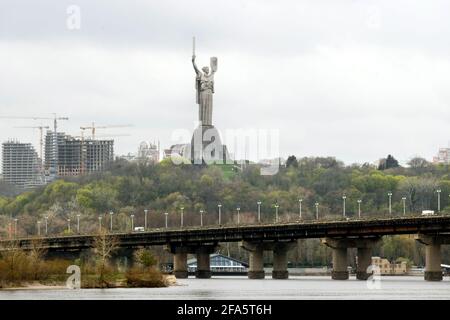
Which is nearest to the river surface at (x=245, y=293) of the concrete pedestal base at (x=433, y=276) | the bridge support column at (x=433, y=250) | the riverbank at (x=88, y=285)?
the riverbank at (x=88, y=285)

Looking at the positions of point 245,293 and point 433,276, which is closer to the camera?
point 245,293

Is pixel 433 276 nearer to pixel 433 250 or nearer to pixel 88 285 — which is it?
pixel 433 250

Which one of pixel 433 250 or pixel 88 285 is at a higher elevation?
pixel 433 250

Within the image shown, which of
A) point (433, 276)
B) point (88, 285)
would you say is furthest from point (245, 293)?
point (433, 276)

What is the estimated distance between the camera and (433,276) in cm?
19612

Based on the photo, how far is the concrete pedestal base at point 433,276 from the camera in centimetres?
19545

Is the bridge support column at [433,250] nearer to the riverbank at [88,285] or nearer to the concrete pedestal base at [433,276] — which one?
the concrete pedestal base at [433,276]

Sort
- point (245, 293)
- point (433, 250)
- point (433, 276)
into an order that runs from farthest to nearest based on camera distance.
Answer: point (433, 250)
point (433, 276)
point (245, 293)

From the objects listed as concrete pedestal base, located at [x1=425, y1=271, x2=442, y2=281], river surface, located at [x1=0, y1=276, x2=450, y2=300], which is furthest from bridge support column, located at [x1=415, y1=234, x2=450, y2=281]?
river surface, located at [x1=0, y1=276, x2=450, y2=300]

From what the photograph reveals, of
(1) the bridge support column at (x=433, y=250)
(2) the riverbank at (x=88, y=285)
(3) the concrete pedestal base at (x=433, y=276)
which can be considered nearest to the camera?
(2) the riverbank at (x=88, y=285)
